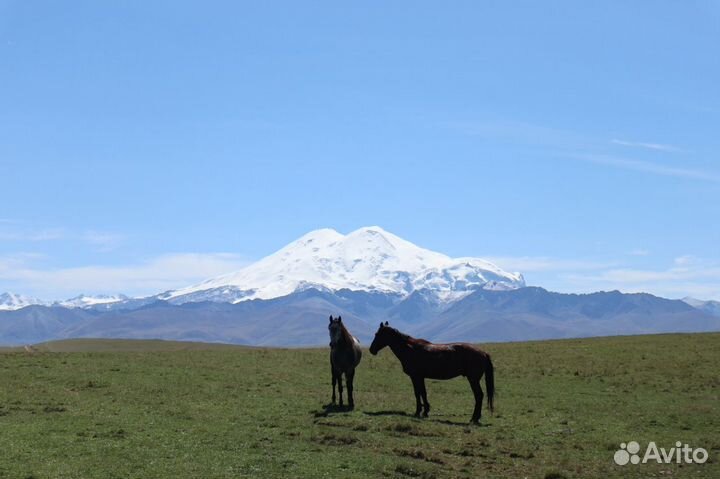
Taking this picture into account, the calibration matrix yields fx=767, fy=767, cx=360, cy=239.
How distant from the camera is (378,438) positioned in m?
22.5

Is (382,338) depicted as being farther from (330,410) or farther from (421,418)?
(421,418)

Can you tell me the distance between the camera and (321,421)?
25.4 m

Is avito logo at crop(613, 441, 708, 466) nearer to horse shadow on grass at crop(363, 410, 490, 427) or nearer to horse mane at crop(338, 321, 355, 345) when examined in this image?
horse shadow on grass at crop(363, 410, 490, 427)

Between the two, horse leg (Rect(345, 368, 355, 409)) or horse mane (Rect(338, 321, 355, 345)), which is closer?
horse leg (Rect(345, 368, 355, 409))

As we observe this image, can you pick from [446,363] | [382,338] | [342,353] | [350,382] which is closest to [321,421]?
[350,382]

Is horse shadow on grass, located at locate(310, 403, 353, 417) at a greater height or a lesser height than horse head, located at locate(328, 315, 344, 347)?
lesser

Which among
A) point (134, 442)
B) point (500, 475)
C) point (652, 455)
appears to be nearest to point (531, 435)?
point (652, 455)

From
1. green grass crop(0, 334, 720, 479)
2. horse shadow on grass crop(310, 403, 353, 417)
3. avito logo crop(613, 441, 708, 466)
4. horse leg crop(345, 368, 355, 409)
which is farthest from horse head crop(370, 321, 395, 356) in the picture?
avito logo crop(613, 441, 708, 466)

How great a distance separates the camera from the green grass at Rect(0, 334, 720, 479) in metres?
19.2

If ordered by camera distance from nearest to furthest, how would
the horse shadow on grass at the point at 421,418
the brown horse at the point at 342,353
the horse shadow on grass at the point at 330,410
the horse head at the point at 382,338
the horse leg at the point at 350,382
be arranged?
the horse shadow on grass at the point at 421,418 → the horse shadow on grass at the point at 330,410 → the horse leg at the point at 350,382 → the horse head at the point at 382,338 → the brown horse at the point at 342,353

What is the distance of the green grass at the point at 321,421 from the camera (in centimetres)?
1917

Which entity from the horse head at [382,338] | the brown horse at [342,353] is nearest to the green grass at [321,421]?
the brown horse at [342,353]

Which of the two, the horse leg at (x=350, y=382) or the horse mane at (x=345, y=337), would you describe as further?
the horse mane at (x=345, y=337)

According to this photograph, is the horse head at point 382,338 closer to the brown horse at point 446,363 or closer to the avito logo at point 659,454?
the brown horse at point 446,363
